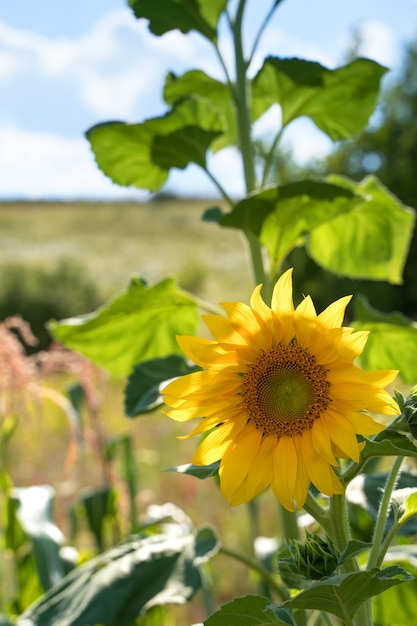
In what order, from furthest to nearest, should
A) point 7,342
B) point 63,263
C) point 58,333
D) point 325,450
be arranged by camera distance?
point 63,263 → point 7,342 → point 58,333 → point 325,450

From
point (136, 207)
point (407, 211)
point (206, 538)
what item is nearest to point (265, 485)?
point (206, 538)

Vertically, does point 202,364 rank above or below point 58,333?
above

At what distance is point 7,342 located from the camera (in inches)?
49.3

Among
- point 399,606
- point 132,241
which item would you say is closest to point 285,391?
point 399,606

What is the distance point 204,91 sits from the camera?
1151 mm

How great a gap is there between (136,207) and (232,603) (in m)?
19.4

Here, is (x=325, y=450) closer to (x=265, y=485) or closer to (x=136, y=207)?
(x=265, y=485)

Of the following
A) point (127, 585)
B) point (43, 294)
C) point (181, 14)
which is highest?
point (181, 14)

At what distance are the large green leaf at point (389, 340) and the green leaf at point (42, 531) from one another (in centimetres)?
60

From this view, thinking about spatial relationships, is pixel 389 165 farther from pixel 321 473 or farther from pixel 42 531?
pixel 321 473

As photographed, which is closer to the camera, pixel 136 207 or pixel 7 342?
pixel 7 342

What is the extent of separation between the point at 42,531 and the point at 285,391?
84cm

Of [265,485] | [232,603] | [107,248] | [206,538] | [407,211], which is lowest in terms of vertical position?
[107,248]

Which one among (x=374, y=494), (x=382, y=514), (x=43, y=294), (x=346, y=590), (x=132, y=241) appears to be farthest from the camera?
(x=132, y=241)
